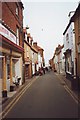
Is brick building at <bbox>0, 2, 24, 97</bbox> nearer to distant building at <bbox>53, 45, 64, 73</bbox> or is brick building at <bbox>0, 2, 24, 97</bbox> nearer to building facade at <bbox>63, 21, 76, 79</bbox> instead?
building facade at <bbox>63, 21, 76, 79</bbox>

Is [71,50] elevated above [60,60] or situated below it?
above

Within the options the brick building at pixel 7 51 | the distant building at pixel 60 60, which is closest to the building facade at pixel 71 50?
the brick building at pixel 7 51

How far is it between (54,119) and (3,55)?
25.6 ft

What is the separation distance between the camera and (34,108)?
11.2 meters

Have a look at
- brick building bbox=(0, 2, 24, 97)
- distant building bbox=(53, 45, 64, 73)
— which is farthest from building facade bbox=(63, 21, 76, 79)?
distant building bbox=(53, 45, 64, 73)

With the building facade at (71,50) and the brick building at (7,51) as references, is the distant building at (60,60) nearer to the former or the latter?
the building facade at (71,50)

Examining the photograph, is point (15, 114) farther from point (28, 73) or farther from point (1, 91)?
point (28, 73)

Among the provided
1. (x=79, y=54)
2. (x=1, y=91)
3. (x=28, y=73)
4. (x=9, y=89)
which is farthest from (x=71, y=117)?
→ (x=28, y=73)

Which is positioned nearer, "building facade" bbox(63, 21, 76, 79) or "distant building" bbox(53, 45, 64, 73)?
"building facade" bbox(63, 21, 76, 79)

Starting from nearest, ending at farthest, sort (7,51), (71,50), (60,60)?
(7,51) < (71,50) < (60,60)

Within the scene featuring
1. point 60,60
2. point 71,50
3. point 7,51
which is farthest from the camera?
point 60,60

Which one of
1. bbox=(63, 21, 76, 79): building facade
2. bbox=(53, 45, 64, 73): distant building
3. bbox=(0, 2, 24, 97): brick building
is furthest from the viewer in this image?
bbox=(53, 45, 64, 73): distant building

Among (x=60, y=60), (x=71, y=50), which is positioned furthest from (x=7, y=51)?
(x=60, y=60)

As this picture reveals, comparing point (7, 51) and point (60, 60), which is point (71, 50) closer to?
point (7, 51)
